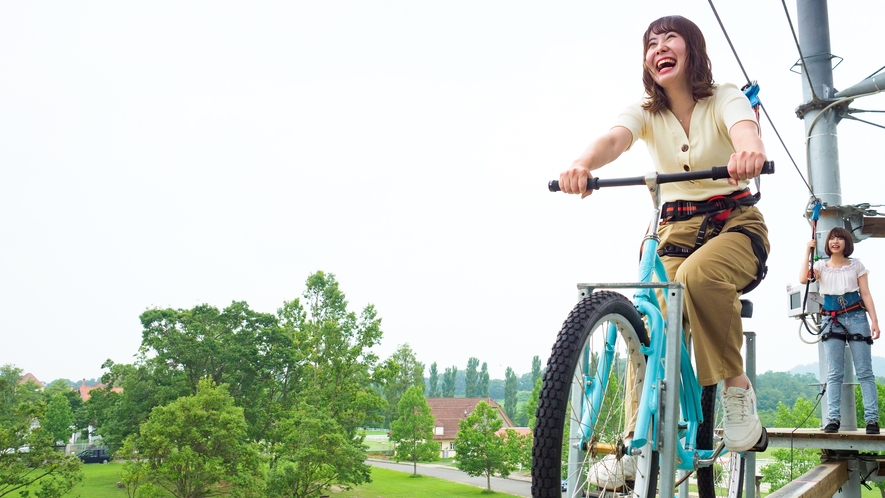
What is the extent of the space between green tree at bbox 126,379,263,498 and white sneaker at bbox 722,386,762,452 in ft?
96.7

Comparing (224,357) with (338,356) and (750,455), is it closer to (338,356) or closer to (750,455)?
(338,356)

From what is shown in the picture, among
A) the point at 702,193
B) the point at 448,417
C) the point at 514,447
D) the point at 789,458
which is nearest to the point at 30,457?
the point at 789,458

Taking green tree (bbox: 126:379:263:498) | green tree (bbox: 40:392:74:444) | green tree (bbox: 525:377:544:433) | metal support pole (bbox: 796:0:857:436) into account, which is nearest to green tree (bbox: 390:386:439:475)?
green tree (bbox: 525:377:544:433)

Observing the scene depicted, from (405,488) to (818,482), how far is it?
145 feet

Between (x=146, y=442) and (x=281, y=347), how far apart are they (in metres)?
9.59

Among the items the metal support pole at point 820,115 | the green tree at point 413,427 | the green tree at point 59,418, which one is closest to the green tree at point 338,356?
the green tree at point 413,427

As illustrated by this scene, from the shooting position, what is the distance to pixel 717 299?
1949mm

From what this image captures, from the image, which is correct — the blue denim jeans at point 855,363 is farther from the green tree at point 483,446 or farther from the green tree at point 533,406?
the green tree at point 483,446

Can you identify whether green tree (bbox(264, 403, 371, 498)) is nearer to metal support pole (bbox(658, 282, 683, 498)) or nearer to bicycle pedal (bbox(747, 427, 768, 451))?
bicycle pedal (bbox(747, 427, 768, 451))

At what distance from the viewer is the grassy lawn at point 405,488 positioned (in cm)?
4069

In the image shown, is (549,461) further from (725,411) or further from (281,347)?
(281,347)

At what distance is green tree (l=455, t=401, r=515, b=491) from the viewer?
46.3 m

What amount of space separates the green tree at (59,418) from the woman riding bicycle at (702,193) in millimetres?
51031

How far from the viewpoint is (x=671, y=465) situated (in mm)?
1788
